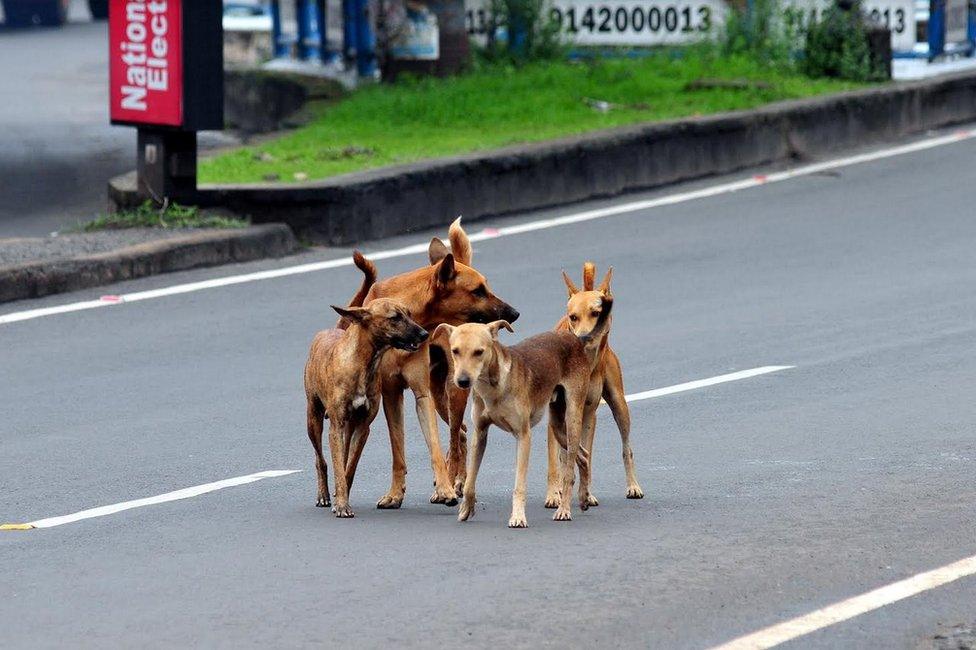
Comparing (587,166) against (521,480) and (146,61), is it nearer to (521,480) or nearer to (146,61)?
(146,61)

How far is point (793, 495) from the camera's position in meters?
8.27

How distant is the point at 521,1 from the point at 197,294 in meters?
10.1

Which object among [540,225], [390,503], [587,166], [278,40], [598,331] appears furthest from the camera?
[278,40]

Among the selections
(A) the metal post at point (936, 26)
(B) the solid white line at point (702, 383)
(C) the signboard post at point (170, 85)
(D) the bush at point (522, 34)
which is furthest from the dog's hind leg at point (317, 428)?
(A) the metal post at point (936, 26)

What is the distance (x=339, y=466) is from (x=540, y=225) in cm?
840

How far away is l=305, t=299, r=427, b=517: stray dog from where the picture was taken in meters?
7.64

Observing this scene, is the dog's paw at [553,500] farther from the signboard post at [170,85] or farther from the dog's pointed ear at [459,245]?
the signboard post at [170,85]

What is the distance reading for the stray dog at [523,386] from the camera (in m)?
7.26

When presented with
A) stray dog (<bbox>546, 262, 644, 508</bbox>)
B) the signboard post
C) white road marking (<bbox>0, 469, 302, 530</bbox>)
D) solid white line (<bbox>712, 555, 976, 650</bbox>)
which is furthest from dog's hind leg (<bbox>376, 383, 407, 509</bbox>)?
the signboard post

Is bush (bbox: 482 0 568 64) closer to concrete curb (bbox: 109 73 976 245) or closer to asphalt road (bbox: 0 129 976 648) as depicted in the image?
concrete curb (bbox: 109 73 976 245)

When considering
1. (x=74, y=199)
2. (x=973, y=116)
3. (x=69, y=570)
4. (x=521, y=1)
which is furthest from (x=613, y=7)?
(x=69, y=570)

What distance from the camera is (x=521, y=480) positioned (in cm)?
758

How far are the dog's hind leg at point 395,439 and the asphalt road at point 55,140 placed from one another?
8339 millimetres

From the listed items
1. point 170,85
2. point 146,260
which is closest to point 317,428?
point 146,260
